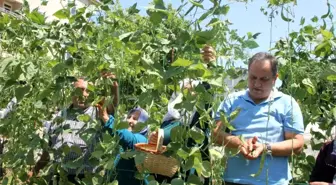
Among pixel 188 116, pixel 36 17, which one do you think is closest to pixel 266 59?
pixel 188 116

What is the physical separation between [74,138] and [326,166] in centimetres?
122

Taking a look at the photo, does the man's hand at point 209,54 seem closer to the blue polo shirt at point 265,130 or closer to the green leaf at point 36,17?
the blue polo shirt at point 265,130

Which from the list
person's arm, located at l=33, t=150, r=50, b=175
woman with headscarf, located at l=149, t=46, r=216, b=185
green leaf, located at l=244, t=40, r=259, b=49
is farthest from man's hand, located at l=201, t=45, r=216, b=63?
person's arm, located at l=33, t=150, r=50, b=175

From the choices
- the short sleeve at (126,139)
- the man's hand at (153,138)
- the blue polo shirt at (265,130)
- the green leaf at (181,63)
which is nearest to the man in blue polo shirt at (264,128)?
the blue polo shirt at (265,130)

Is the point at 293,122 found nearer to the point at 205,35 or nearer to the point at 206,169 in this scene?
the point at 206,169

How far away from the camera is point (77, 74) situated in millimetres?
2195

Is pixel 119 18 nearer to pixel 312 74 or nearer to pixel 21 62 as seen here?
pixel 21 62

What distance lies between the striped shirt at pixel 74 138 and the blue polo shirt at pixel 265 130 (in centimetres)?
54

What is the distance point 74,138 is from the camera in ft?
8.40

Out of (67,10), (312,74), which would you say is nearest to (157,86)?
(67,10)

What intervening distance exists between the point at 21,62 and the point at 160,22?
0.69m

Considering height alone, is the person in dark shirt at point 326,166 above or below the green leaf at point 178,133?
below

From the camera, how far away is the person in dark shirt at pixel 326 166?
2.28 metres

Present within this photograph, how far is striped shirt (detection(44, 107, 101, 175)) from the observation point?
1980 millimetres
